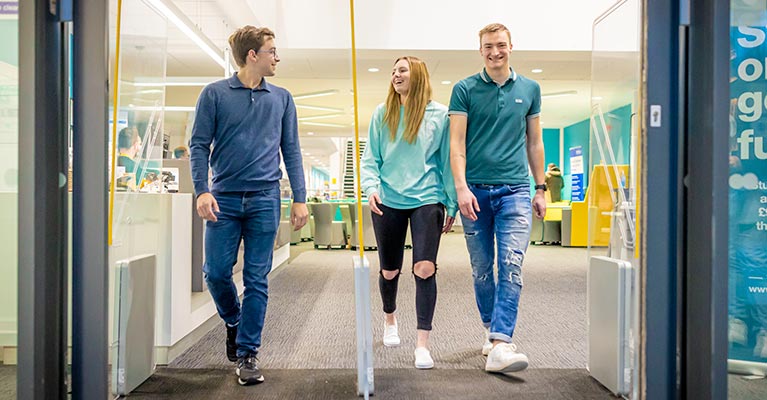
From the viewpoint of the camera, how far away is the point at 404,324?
3869mm

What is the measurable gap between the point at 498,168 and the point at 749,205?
92 centimetres

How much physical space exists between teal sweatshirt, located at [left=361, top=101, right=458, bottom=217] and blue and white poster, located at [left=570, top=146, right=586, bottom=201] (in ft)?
37.0

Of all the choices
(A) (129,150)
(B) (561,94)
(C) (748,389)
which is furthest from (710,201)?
(B) (561,94)

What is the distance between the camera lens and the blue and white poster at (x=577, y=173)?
539 inches

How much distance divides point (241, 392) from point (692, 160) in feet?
5.67

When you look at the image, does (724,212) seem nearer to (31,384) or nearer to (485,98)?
(485,98)

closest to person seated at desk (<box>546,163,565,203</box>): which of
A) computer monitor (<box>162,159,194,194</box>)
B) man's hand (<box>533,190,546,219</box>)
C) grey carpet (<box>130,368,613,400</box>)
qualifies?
computer monitor (<box>162,159,194,194</box>)

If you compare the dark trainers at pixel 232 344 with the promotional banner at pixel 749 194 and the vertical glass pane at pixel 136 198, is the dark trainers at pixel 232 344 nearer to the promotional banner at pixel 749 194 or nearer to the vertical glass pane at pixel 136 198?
the vertical glass pane at pixel 136 198

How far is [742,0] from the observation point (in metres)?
1.94

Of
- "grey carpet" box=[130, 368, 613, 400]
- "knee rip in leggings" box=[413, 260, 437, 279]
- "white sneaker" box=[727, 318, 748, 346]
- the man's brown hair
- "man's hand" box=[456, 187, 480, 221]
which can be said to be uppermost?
the man's brown hair

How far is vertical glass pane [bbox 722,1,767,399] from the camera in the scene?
2.17 m

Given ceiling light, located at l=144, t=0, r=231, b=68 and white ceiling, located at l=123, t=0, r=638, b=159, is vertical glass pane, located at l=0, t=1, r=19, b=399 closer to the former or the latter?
white ceiling, located at l=123, t=0, r=638, b=159

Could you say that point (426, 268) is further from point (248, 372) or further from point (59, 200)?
point (59, 200)

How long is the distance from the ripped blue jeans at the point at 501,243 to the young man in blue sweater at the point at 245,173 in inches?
29.9
